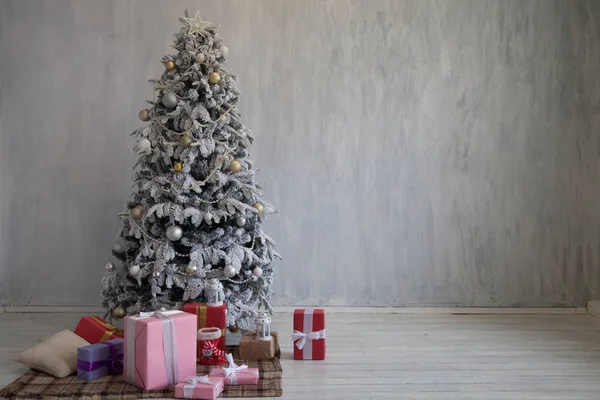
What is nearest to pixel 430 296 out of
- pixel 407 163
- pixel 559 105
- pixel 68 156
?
pixel 407 163

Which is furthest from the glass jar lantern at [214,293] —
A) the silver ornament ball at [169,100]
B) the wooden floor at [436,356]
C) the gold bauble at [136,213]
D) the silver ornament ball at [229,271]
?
the silver ornament ball at [169,100]

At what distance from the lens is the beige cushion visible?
251 cm

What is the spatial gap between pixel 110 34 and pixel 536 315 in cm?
310

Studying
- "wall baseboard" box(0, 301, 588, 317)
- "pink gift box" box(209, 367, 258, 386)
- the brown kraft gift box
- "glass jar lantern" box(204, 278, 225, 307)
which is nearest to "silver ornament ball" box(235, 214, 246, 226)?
"glass jar lantern" box(204, 278, 225, 307)

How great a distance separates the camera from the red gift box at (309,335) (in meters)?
2.80

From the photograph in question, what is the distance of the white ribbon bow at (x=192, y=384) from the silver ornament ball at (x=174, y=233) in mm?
767

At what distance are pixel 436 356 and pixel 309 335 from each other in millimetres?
607

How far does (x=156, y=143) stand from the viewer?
305 centimetres

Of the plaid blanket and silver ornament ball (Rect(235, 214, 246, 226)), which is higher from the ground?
silver ornament ball (Rect(235, 214, 246, 226))

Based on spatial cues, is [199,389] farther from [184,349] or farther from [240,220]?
[240,220]

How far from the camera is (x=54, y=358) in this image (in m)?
2.54

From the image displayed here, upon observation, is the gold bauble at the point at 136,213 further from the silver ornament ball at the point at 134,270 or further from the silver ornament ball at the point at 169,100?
the silver ornament ball at the point at 169,100

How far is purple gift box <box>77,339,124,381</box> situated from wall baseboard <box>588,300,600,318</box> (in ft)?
9.10

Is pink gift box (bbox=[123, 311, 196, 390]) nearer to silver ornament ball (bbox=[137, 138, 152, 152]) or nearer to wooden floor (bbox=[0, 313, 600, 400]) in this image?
wooden floor (bbox=[0, 313, 600, 400])
